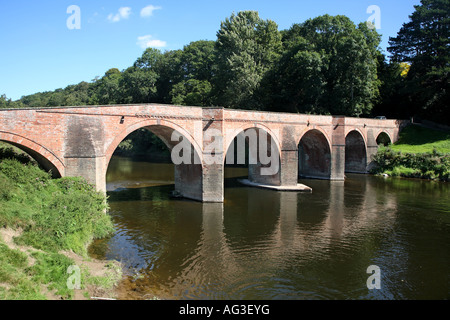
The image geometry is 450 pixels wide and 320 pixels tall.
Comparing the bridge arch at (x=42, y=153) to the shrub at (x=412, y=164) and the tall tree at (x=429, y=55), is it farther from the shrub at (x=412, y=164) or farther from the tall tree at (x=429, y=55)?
the tall tree at (x=429, y=55)

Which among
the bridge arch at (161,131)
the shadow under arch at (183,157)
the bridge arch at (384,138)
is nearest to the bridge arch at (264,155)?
the shadow under arch at (183,157)

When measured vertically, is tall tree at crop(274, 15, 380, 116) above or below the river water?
above

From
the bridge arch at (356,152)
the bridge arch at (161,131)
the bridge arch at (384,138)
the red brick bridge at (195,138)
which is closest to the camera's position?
the red brick bridge at (195,138)

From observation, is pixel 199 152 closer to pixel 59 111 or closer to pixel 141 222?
pixel 141 222

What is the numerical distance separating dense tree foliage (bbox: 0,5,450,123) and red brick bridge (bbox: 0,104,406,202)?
5.33 meters

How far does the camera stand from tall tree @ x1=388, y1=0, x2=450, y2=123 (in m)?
35.8

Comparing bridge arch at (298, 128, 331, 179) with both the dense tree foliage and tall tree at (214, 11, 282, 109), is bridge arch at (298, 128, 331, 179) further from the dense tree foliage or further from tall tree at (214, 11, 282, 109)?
tall tree at (214, 11, 282, 109)

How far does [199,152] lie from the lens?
64.7 ft

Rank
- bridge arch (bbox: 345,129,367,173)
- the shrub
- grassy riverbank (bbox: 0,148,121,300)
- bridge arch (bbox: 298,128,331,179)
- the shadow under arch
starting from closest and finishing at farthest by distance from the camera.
Result: grassy riverbank (bbox: 0,148,121,300) → the shadow under arch → bridge arch (bbox: 298,128,331,179) → the shrub → bridge arch (bbox: 345,129,367,173)

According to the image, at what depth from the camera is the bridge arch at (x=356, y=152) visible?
33.2 m

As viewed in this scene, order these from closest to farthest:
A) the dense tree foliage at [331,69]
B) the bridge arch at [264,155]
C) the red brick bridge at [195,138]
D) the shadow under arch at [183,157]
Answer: the red brick bridge at [195,138] → the shadow under arch at [183,157] → the bridge arch at [264,155] → the dense tree foliage at [331,69]

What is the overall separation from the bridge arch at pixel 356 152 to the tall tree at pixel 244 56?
33.4 ft

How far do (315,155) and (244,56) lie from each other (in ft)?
43.1

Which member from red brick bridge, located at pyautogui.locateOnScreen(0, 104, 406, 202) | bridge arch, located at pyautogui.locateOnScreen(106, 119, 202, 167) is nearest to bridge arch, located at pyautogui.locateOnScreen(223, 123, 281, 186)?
red brick bridge, located at pyautogui.locateOnScreen(0, 104, 406, 202)
